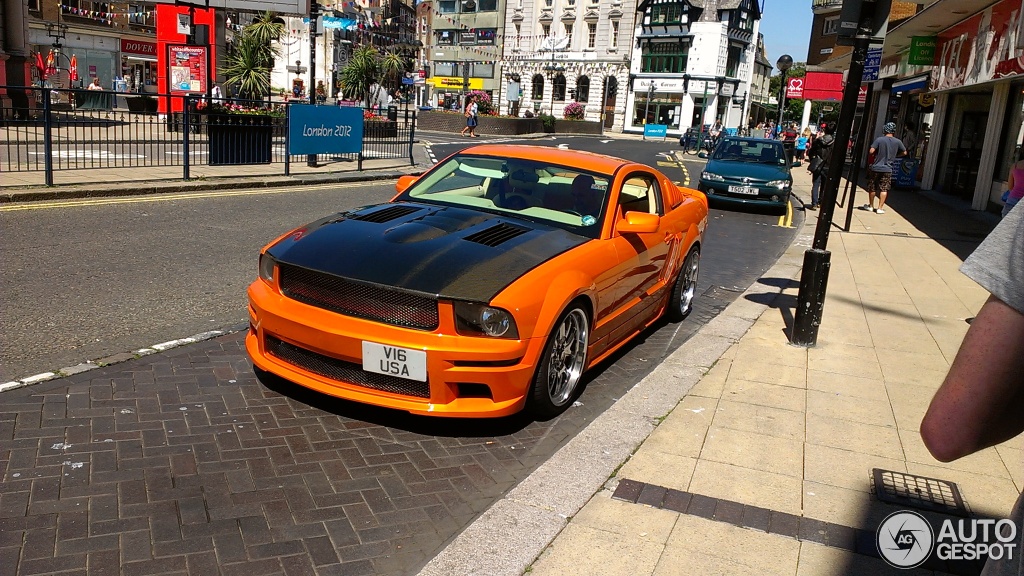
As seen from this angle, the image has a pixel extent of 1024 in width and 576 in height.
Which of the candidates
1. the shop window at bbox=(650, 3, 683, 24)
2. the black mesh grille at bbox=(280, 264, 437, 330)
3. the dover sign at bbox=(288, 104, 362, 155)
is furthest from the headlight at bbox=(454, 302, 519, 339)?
the shop window at bbox=(650, 3, 683, 24)

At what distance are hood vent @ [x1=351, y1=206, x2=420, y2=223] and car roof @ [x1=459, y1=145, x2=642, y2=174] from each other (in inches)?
39.0

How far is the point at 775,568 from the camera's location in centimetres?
325

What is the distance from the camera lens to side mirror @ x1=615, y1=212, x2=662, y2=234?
543 centimetres

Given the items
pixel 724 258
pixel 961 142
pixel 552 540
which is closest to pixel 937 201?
pixel 961 142

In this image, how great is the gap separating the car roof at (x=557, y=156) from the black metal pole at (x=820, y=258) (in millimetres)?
1708

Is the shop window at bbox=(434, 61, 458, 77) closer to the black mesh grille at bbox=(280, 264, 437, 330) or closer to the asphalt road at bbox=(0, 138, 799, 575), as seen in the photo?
the asphalt road at bbox=(0, 138, 799, 575)

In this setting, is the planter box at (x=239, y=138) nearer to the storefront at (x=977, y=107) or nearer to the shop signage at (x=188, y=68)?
the shop signage at (x=188, y=68)

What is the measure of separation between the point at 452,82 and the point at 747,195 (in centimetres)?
7674

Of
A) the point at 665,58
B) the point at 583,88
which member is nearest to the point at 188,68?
the point at 665,58

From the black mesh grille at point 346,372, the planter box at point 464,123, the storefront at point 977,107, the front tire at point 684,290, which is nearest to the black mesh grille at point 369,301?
the black mesh grille at point 346,372

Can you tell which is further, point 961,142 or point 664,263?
point 961,142

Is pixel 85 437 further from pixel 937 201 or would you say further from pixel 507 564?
pixel 937 201

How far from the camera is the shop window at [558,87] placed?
80.5 metres

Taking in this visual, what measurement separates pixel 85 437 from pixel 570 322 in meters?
2.66
